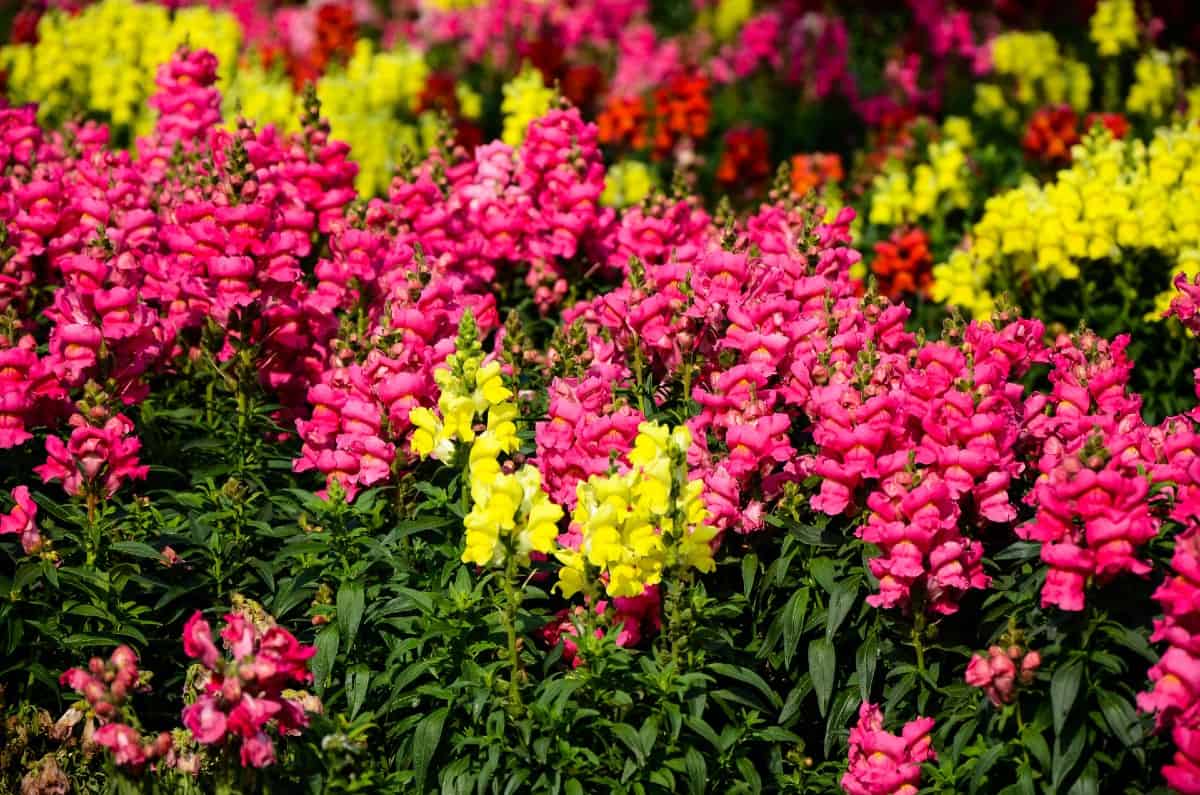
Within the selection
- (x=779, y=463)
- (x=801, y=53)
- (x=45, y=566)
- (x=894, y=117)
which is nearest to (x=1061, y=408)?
(x=779, y=463)

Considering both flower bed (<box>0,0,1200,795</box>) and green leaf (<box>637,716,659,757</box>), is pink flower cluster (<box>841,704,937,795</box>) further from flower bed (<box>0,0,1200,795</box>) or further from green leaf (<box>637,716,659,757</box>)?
green leaf (<box>637,716,659,757</box>)

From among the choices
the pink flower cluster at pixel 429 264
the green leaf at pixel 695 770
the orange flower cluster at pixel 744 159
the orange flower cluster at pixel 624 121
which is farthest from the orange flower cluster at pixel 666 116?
the green leaf at pixel 695 770

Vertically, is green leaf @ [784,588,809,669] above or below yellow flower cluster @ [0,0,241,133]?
above

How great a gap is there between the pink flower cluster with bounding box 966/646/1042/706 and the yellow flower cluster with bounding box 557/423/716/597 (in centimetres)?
80

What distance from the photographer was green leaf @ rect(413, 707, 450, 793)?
465 centimetres

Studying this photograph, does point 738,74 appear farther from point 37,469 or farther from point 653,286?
point 37,469

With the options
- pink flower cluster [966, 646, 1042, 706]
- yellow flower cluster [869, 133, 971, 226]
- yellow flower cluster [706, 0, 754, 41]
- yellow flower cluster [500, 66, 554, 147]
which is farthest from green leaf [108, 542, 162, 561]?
yellow flower cluster [706, 0, 754, 41]

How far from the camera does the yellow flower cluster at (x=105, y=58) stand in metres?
10.9

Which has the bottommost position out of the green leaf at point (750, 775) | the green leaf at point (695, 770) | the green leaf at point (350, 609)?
the green leaf at point (750, 775)

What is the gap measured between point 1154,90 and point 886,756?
710 cm

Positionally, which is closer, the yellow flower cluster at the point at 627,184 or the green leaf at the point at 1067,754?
the green leaf at the point at 1067,754

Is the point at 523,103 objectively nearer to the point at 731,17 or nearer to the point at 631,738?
the point at 631,738

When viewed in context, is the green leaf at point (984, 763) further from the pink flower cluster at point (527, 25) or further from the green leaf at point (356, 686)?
the pink flower cluster at point (527, 25)

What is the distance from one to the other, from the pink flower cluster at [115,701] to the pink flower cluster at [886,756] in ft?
6.10
